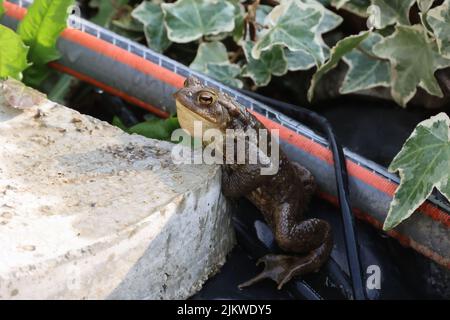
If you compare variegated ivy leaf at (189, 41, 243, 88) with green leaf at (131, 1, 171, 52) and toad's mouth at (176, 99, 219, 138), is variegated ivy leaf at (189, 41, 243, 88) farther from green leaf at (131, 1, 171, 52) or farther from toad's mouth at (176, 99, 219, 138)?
toad's mouth at (176, 99, 219, 138)

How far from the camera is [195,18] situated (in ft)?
7.58

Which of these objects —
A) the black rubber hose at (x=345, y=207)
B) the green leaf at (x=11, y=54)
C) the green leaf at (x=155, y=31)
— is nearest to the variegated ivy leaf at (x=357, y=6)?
the black rubber hose at (x=345, y=207)

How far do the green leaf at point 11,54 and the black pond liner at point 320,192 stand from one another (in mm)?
242

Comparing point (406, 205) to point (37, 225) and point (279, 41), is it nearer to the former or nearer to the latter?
point (279, 41)

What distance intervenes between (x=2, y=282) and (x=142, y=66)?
931 millimetres

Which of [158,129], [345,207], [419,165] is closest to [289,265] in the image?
[345,207]

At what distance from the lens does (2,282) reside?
1.35 meters

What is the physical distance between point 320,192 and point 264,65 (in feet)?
1.68

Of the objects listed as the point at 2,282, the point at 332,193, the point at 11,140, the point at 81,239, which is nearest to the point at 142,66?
the point at 11,140

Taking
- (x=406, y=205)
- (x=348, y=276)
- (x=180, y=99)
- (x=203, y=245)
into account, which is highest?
(x=180, y=99)

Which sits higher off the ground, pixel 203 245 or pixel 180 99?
pixel 180 99

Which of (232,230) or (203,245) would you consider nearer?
(203,245)

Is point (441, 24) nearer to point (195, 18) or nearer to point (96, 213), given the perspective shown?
point (195, 18)

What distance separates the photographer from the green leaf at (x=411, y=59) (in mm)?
2092
